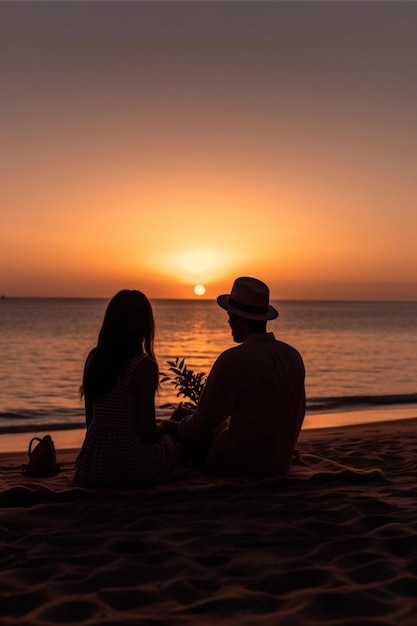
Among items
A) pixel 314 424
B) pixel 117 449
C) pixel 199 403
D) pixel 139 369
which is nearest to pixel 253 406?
pixel 199 403

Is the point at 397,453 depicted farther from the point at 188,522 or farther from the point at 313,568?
the point at 313,568

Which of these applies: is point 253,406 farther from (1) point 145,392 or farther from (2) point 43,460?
(2) point 43,460

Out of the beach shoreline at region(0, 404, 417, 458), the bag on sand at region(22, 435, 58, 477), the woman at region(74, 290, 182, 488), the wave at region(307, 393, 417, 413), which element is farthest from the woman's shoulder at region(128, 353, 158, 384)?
the wave at region(307, 393, 417, 413)

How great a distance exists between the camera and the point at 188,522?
5117 millimetres

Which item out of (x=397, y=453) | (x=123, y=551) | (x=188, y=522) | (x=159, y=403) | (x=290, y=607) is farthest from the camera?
(x=159, y=403)

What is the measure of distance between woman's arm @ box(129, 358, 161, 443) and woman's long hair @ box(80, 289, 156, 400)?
130 mm

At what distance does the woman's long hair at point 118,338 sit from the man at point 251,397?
682mm

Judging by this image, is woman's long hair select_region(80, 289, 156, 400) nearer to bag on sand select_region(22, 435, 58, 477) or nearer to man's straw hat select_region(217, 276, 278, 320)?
man's straw hat select_region(217, 276, 278, 320)

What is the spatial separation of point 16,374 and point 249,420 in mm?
22980

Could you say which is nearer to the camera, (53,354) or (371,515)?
(371,515)

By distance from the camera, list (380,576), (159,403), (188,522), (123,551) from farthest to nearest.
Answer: (159,403)
(188,522)
(123,551)
(380,576)

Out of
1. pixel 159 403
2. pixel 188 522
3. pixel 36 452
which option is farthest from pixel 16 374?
pixel 188 522

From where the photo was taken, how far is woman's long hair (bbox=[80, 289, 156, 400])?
5.70m

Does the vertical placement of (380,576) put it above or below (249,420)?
below
